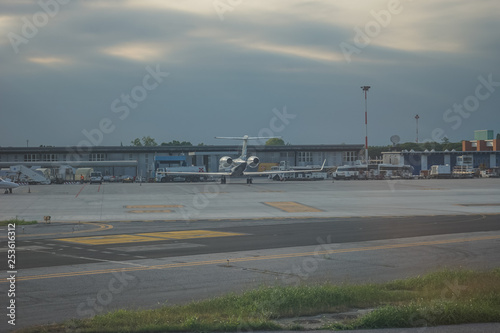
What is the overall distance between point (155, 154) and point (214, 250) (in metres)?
124

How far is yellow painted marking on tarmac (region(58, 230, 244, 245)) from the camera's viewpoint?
24.2 metres

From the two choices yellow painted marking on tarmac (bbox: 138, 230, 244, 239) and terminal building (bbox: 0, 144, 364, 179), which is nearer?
yellow painted marking on tarmac (bbox: 138, 230, 244, 239)

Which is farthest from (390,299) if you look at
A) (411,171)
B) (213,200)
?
(411,171)

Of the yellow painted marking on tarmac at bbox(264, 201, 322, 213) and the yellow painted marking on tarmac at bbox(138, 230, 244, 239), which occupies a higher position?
the yellow painted marking on tarmac at bbox(138, 230, 244, 239)

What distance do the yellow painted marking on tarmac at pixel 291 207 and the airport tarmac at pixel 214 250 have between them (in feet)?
2.72

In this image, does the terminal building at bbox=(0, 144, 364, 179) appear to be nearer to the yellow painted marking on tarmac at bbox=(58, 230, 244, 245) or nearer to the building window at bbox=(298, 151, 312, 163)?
the building window at bbox=(298, 151, 312, 163)

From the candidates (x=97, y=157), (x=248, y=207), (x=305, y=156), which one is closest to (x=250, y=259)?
(x=248, y=207)

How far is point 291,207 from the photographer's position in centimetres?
4594

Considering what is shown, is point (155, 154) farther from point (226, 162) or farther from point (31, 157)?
point (226, 162)

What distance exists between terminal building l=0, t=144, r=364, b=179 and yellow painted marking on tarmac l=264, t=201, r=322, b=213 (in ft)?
276

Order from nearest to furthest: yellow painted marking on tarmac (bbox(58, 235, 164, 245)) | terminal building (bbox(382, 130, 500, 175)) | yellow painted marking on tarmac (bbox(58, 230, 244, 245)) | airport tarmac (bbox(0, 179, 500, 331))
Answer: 1. airport tarmac (bbox(0, 179, 500, 331))
2. yellow painted marking on tarmac (bbox(58, 235, 164, 245))
3. yellow painted marking on tarmac (bbox(58, 230, 244, 245))
4. terminal building (bbox(382, 130, 500, 175))

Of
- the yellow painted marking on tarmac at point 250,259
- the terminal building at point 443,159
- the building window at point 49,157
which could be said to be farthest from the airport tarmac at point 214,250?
the building window at point 49,157

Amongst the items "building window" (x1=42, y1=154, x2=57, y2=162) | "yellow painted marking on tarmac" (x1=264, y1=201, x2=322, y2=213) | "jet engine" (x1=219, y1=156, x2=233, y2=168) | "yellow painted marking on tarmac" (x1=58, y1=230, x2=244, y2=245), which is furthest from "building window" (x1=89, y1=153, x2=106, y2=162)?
"yellow painted marking on tarmac" (x1=58, y1=230, x2=244, y2=245)

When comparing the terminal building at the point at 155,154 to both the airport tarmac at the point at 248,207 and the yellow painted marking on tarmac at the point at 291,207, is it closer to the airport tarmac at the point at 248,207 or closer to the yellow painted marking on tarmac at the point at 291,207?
the airport tarmac at the point at 248,207
